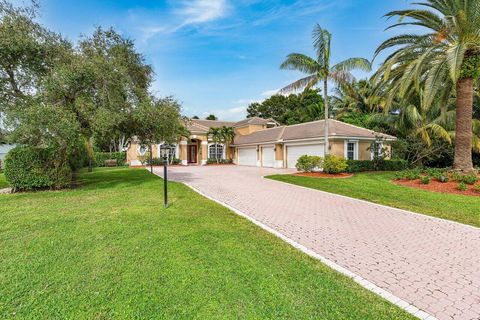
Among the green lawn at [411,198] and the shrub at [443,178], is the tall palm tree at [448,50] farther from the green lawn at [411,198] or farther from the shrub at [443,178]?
the green lawn at [411,198]

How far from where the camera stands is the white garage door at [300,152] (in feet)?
67.5

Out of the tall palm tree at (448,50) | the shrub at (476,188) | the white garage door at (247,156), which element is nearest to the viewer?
the shrub at (476,188)

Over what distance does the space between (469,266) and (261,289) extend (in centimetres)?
359

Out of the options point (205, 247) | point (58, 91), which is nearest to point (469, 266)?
point (205, 247)

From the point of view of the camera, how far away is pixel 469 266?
4.14m

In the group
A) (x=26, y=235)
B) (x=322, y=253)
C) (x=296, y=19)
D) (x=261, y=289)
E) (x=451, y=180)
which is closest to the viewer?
(x=261, y=289)

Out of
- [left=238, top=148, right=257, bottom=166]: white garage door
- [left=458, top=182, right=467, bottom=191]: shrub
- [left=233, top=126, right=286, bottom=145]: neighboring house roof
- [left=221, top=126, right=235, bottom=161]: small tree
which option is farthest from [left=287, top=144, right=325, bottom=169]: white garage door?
[left=221, top=126, right=235, bottom=161]: small tree

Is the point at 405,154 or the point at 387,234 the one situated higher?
the point at 405,154

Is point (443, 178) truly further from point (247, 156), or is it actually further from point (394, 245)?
point (247, 156)

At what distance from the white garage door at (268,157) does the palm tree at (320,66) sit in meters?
10.4

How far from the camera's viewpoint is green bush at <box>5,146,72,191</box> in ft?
34.5

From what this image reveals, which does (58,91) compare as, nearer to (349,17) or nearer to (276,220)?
(276,220)

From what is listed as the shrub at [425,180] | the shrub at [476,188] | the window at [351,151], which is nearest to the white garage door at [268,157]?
the window at [351,151]

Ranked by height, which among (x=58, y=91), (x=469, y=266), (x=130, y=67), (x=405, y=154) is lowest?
(x=469, y=266)
